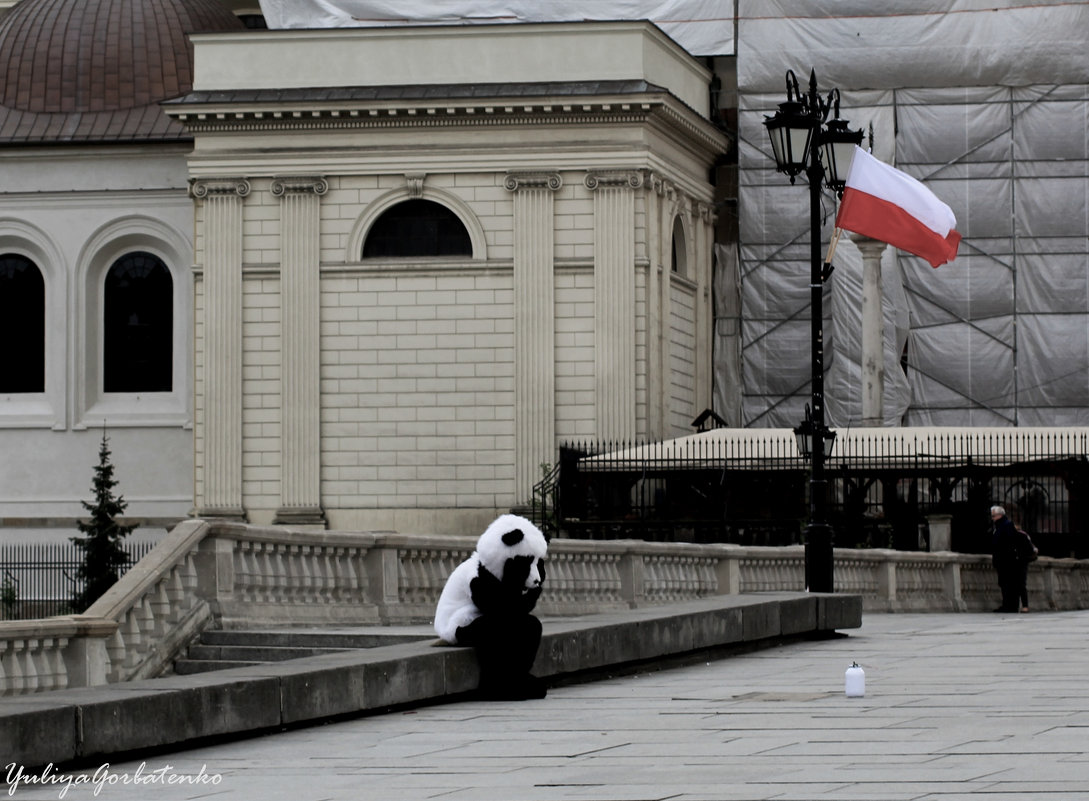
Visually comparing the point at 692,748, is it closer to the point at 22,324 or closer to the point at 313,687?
the point at 313,687

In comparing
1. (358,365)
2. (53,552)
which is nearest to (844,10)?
(358,365)

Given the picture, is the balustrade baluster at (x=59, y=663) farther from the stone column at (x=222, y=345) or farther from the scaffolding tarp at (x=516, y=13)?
the scaffolding tarp at (x=516, y=13)

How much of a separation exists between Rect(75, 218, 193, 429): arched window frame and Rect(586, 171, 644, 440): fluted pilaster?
10.5 metres

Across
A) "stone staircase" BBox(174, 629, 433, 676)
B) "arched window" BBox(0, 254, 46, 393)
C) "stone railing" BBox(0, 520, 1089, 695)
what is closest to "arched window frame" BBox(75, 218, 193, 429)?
"arched window" BBox(0, 254, 46, 393)

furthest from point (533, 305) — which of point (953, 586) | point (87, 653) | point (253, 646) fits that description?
point (87, 653)

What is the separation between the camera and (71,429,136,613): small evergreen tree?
46438 millimetres

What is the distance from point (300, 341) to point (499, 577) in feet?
112

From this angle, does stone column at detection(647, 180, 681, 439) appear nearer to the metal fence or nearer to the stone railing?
the metal fence

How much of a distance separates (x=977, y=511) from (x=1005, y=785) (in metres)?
30.3

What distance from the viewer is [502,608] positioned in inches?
582

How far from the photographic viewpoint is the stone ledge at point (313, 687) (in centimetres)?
1145

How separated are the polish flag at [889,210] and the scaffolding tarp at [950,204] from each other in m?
10.8

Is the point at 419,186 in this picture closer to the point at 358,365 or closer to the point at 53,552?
the point at 358,365

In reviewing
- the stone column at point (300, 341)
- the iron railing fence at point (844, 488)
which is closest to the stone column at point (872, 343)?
the iron railing fence at point (844, 488)
